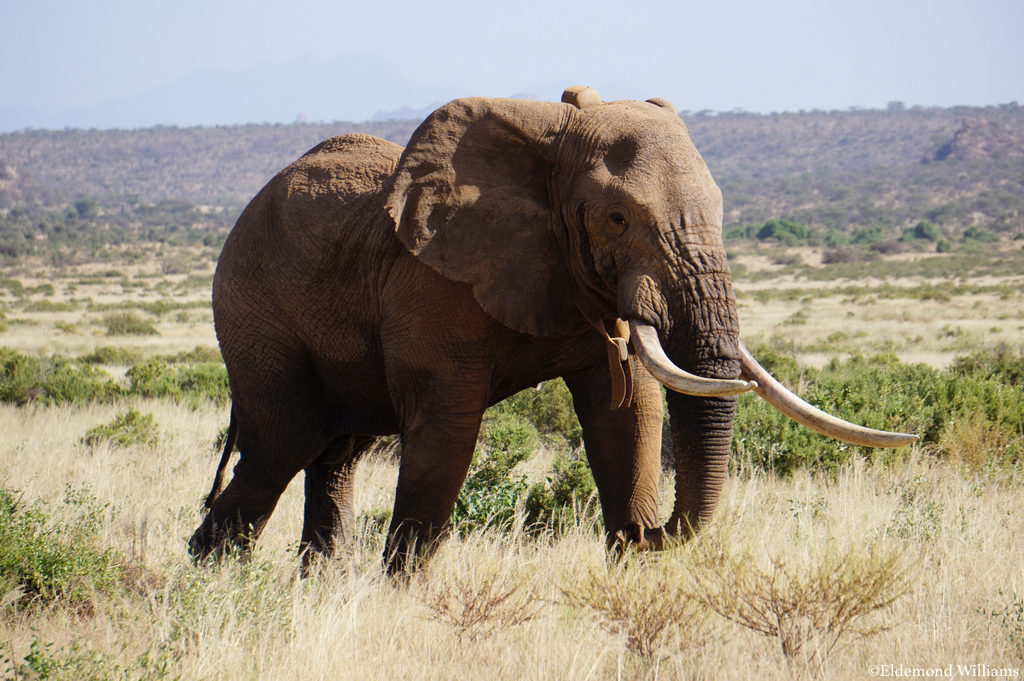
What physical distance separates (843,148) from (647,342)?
531ft

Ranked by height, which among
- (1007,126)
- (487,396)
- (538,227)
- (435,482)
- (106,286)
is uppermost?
(1007,126)

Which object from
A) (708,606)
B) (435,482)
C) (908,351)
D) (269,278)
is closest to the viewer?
(708,606)

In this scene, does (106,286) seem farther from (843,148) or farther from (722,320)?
(843,148)

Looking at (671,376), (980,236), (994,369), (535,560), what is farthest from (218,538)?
(980,236)

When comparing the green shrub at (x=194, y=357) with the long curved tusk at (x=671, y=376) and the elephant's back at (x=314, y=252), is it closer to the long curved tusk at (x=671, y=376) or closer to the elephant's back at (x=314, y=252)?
the elephant's back at (x=314, y=252)

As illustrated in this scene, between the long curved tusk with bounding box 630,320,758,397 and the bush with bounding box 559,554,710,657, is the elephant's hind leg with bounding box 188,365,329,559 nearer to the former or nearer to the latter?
the bush with bounding box 559,554,710,657

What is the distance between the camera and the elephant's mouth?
10.5ft

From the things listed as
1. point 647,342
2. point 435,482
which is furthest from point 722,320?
point 435,482

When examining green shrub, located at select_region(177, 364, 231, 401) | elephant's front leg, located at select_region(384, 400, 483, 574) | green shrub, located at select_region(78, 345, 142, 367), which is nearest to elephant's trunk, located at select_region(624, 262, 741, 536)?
elephant's front leg, located at select_region(384, 400, 483, 574)

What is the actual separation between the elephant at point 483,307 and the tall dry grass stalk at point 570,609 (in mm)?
297

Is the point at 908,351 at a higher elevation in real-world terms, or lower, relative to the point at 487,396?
lower

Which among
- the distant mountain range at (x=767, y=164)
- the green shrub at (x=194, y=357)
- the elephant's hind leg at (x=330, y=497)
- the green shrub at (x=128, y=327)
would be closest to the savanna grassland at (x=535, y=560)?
the elephant's hind leg at (x=330, y=497)

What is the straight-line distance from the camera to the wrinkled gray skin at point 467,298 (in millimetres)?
3609

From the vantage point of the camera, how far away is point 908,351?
60.3ft
